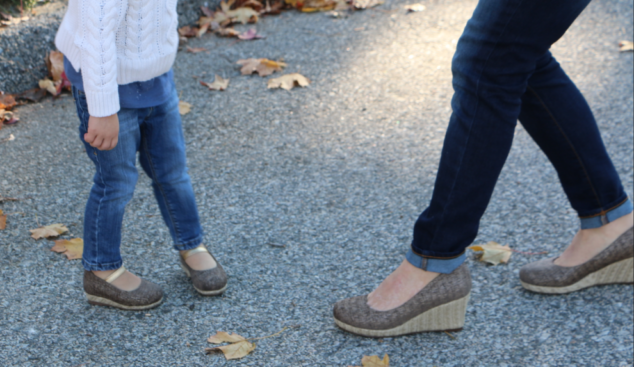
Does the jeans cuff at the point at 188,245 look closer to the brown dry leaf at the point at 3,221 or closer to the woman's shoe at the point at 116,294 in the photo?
the woman's shoe at the point at 116,294

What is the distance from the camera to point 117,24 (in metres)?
1.45

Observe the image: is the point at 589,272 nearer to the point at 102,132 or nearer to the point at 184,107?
the point at 102,132

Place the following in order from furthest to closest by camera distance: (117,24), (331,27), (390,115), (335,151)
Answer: (331,27) < (390,115) < (335,151) < (117,24)

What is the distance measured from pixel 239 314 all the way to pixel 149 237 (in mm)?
589

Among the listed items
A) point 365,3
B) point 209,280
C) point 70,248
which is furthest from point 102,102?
point 365,3

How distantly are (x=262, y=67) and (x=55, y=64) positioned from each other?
117 centimetres

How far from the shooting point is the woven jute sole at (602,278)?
183 cm

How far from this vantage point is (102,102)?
1436mm

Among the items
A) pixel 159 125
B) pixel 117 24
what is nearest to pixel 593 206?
pixel 159 125

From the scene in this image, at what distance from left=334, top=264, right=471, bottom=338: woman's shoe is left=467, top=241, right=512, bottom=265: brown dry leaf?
403 mm

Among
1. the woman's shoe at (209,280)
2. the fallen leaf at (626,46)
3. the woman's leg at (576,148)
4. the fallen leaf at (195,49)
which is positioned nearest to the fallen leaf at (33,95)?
the fallen leaf at (195,49)

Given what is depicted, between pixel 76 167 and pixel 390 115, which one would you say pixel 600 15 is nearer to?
pixel 390 115

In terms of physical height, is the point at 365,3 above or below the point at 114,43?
below

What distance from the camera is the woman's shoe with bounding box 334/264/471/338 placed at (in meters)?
1.63
